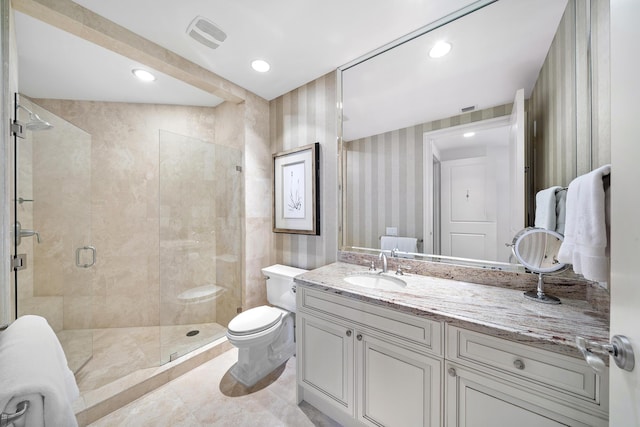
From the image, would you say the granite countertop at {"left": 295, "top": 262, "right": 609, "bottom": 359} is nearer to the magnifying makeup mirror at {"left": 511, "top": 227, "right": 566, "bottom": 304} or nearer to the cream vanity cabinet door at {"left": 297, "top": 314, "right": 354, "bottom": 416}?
the magnifying makeup mirror at {"left": 511, "top": 227, "right": 566, "bottom": 304}

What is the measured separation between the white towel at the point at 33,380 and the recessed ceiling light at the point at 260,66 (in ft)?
6.63

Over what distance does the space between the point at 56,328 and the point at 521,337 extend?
2997mm

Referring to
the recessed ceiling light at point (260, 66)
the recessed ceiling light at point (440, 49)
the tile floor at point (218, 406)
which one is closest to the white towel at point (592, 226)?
the recessed ceiling light at point (440, 49)

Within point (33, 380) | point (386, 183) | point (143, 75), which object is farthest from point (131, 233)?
point (386, 183)

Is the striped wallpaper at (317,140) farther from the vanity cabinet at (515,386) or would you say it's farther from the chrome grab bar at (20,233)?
the chrome grab bar at (20,233)

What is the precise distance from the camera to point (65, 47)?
158cm

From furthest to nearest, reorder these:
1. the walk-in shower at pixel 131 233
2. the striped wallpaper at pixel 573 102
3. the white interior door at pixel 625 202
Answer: the walk-in shower at pixel 131 233 < the striped wallpaper at pixel 573 102 < the white interior door at pixel 625 202

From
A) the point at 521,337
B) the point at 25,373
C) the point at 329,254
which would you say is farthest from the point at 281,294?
the point at 521,337

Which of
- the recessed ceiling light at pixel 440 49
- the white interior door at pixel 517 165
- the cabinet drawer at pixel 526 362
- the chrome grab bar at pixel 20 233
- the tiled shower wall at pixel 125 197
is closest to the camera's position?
the cabinet drawer at pixel 526 362

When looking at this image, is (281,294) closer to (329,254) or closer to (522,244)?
(329,254)

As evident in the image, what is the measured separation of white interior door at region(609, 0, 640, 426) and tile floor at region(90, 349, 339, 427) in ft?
4.50

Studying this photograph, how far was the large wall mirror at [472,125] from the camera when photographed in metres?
1.08

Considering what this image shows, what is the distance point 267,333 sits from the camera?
1656 millimetres

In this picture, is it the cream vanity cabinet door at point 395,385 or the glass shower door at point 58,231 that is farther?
the glass shower door at point 58,231
